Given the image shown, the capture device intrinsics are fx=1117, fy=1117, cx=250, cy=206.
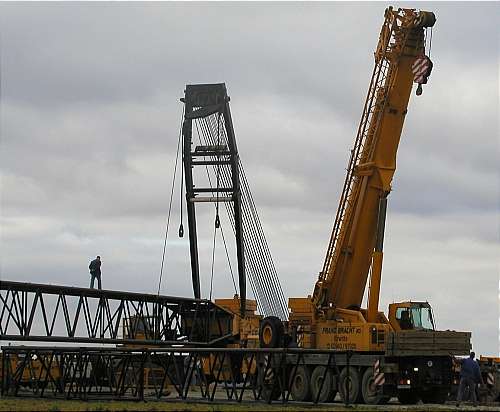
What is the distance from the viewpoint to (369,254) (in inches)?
1732

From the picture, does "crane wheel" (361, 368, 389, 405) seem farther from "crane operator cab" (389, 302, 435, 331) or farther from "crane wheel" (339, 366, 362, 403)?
"crane operator cab" (389, 302, 435, 331)

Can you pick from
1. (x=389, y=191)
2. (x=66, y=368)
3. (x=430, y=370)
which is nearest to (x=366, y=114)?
(x=389, y=191)

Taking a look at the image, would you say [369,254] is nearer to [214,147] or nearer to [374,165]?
[374,165]

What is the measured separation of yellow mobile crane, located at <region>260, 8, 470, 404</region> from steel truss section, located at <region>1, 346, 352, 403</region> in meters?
1.57

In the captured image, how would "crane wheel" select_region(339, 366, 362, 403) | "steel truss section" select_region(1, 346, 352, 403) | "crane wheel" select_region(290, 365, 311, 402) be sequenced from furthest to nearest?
1. "crane wheel" select_region(290, 365, 311, 402)
2. "crane wheel" select_region(339, 366, 362, 403)
3. "steel truss section" select_region(1, 346, 352, 403)

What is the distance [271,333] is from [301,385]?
4162mm

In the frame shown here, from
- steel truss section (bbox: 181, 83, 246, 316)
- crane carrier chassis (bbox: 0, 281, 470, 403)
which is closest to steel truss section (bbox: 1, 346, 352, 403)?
crane carrier chassis (bbox: 0, 281, 470, 403)

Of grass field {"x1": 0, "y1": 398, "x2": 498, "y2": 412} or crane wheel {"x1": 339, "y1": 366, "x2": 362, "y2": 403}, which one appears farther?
crane wheel {"x1": 339, "y1": 366, "x2": 362, "y2": 403}

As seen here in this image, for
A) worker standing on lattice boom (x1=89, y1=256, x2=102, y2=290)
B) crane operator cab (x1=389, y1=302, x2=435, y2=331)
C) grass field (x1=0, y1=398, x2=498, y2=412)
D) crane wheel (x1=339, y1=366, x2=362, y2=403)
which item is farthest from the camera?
worker standing on lattice boom (x1=89, y1=256, x2=102, y2=290)

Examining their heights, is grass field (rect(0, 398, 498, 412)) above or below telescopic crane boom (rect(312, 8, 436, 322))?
below

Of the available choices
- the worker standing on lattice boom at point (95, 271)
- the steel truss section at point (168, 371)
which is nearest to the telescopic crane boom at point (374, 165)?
the steel truss section at point (168, 371)

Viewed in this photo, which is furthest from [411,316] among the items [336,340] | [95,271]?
[95,271]

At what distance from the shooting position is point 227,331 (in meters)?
56.4

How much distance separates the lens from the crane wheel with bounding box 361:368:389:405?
38.3 metres
